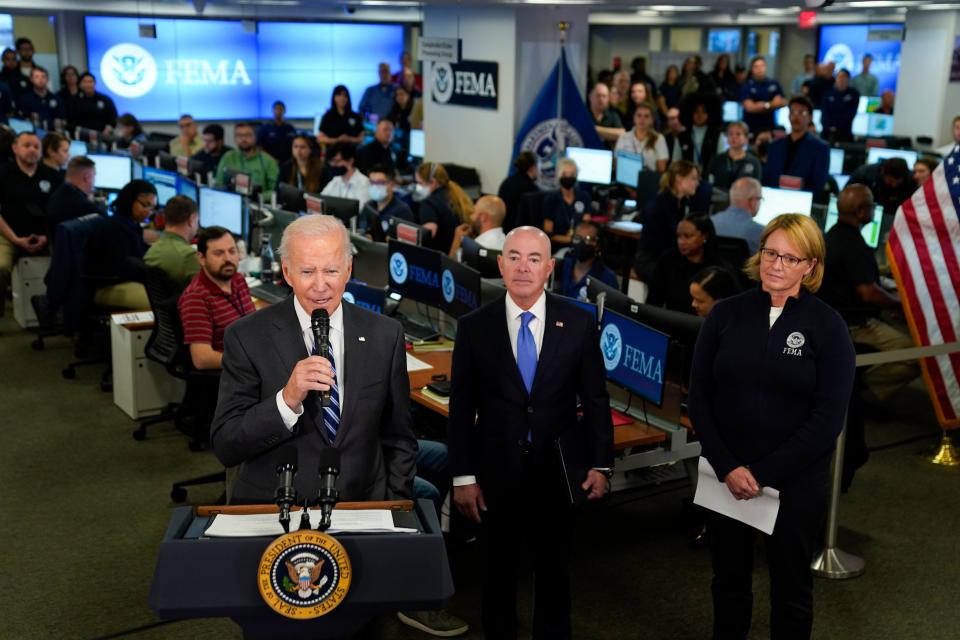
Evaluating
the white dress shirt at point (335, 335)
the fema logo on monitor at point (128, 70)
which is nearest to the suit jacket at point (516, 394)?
the white dress shirt at point (335, 335)

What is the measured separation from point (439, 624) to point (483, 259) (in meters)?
2.28

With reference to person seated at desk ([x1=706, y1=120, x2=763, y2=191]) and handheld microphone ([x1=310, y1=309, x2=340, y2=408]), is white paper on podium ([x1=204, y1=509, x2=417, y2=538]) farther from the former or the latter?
person seated at desk ([x1=706, y1=120, x2=763, y2=191])

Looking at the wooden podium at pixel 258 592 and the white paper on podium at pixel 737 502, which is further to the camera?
the white paper on podium at pixel 737 502

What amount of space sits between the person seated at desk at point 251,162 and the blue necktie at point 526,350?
22.2 feet

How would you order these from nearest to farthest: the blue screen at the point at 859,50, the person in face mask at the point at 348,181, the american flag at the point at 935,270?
the american flag at the point at 935,270, the person in face mask at the point at 348,181, the blue screen at the point at 859,50

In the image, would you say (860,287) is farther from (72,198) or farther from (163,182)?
(163,182)

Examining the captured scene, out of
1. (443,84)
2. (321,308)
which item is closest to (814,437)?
(321,308)

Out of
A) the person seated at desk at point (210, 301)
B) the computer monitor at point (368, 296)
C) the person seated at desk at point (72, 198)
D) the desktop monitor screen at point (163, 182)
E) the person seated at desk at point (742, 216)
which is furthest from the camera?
the desktop monitor screen at point (163, 182)

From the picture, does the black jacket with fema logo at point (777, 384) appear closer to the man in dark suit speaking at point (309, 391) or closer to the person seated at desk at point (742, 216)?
the man in dark suit speaking at point (309, 391)

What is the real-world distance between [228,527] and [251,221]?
607 cm

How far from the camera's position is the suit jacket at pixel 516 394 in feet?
10.9

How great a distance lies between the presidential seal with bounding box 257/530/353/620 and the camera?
6.24ft

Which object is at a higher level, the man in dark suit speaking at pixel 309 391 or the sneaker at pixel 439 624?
the man in dark suit speaking at pixel 309 391

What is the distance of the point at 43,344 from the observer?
810 centimetres
